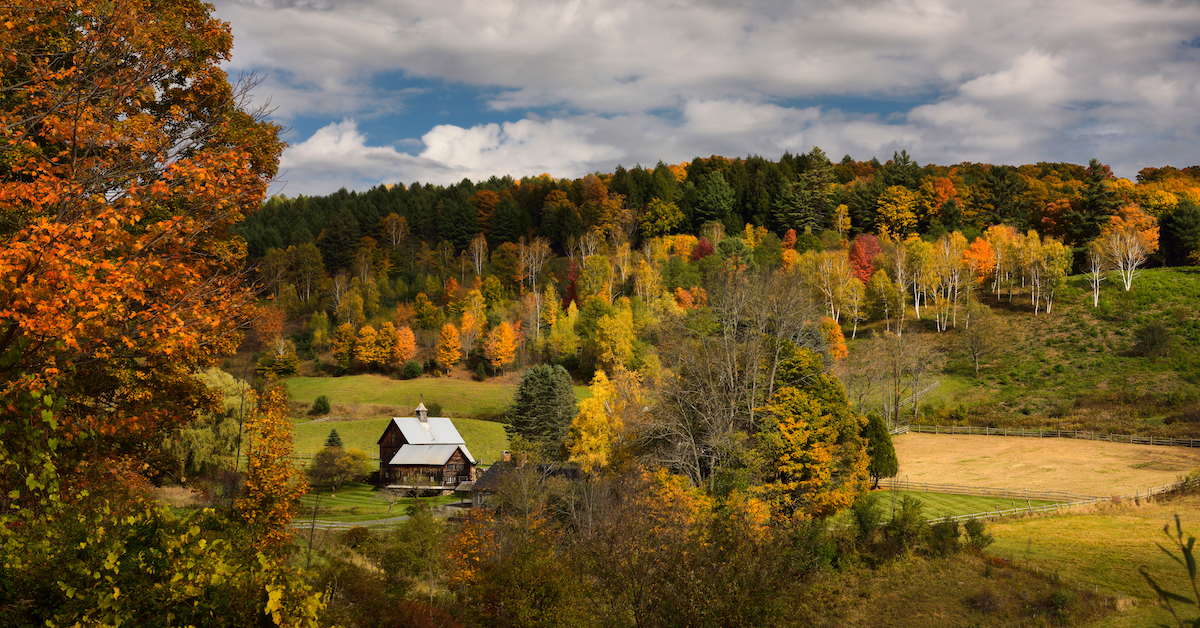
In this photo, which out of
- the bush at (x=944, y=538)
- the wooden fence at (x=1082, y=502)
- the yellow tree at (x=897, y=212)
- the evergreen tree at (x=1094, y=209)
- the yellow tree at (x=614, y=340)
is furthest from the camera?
the yellow tree at (x=897, y=212)

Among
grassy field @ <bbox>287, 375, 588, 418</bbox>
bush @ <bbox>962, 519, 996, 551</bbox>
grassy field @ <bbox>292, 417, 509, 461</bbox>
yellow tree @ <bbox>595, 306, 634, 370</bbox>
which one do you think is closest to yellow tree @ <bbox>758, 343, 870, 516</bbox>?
bush @ <bbox>962, 519, 996, 551</bbox>

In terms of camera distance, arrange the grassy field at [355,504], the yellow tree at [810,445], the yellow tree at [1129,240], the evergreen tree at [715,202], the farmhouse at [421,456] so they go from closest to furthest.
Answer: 1. the yellow tree at [810,445]
2. the grassy field at [355,504]
3. the farmhouse at [421,456]
4. the yellow tree at [1129,240]
5. the evergreen tree at [715,202]

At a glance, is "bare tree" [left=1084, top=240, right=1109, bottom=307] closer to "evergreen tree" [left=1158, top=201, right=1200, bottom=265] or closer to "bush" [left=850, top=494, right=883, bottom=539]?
"evergreen tree" [left=1158, top=201, right=1200, bottom=265]

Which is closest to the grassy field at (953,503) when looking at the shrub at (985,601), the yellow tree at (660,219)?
the shrub at (985,601)

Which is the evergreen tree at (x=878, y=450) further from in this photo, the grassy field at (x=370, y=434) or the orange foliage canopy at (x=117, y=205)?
the orange foliage canopy at (x=117, y=205)

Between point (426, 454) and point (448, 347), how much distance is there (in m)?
26.8

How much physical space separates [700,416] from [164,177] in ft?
79.2

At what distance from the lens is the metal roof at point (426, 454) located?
5059cm

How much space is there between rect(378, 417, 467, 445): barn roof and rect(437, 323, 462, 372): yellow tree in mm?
20590

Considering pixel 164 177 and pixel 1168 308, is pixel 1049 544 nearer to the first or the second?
pixel 164 177

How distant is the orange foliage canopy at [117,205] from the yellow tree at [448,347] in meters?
62.5

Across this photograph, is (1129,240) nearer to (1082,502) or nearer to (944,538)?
(1082,502)

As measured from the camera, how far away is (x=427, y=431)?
5381 cm

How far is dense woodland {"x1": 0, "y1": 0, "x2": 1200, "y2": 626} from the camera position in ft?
21.3
